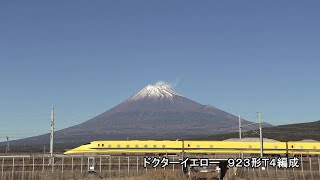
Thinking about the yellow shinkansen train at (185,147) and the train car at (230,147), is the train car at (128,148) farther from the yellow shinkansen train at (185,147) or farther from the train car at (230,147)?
the train car at (230,147)

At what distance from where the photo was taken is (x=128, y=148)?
8375cm

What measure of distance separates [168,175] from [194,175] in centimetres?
431

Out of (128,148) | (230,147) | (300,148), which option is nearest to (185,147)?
(230,147)

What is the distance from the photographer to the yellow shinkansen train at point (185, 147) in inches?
3287

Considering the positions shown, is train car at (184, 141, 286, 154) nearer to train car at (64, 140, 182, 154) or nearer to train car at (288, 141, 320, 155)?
train car at (288, 141, 320, 155)

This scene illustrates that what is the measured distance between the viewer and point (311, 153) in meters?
90.1

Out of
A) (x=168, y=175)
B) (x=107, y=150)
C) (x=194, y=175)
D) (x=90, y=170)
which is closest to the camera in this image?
(x=168, y=175)

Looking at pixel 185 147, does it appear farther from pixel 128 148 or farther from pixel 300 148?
pixel 300 148

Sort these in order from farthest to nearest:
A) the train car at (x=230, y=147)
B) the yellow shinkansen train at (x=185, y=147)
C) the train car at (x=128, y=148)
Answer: the train car at (x=230, y=147)
the yellow shinkansen train at (x=185, y=147)
the train car at (x=128, y=148)

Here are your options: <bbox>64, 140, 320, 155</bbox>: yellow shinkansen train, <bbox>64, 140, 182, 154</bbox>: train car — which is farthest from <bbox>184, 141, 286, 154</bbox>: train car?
<bbox>64, 140, 182, 154</bbox>: train car

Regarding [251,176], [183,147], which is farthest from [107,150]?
[251,176]

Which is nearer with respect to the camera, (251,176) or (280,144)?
(251,176)

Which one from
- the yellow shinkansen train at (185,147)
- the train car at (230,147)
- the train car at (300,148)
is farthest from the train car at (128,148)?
the train car at (300,148)

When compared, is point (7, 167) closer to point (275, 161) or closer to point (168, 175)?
point (168, 175)
